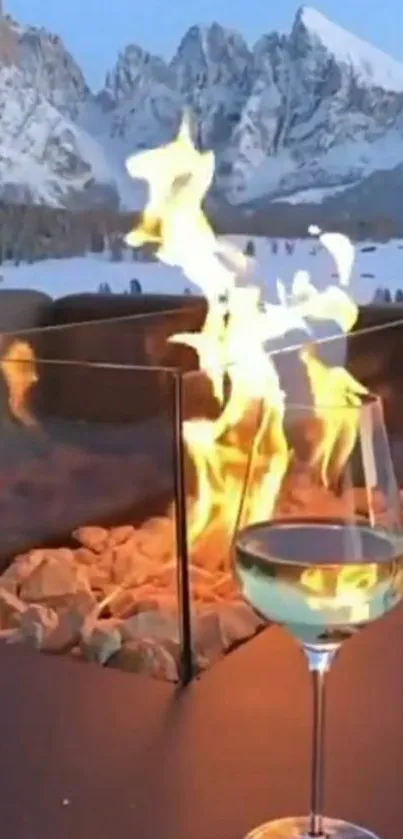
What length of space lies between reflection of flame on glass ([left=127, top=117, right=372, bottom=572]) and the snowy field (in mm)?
39

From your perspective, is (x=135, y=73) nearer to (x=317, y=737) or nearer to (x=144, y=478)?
(x=144, y=478)

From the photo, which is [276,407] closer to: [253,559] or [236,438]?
[253,559]

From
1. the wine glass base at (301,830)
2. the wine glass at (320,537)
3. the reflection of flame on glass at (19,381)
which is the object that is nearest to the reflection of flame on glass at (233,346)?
the wine glass at (320,537)

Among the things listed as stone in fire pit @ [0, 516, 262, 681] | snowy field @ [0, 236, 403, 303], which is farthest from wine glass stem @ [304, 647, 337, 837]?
snowy field @ [0, 236, 403, 303]

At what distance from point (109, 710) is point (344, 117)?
11.2ft

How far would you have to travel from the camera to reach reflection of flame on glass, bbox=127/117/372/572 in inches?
21.6

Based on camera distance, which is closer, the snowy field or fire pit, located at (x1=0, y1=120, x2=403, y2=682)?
fire pit, located at (x1=0, y1=120, x2=403, y2=682)

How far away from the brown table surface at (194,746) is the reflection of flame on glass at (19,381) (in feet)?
2.42

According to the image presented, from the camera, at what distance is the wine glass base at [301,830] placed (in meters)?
0.52

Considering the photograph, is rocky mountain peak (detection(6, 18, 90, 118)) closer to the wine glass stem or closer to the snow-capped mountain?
the snow-capped mountain

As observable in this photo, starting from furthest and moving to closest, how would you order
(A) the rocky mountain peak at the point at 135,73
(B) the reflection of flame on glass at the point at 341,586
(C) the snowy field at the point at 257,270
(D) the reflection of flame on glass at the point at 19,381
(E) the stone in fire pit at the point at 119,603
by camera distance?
(C) the snowy field at the point at 257,270 → (A) the rocky mountain peak at the point at 135,73 → (D) the reflection of flame on glass at the point at 19,381 → (E) the stone in fire pit at the point at 119,603 → (B) the reflection of flame on glass at the point at 341,586

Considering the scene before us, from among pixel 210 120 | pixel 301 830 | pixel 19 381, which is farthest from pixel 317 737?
pixel 210 120

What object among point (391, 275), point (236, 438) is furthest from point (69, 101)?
point (236, 438)

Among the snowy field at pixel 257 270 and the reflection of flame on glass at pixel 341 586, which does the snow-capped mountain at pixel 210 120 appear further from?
the reflection of flame on glass at pixel 341 586
